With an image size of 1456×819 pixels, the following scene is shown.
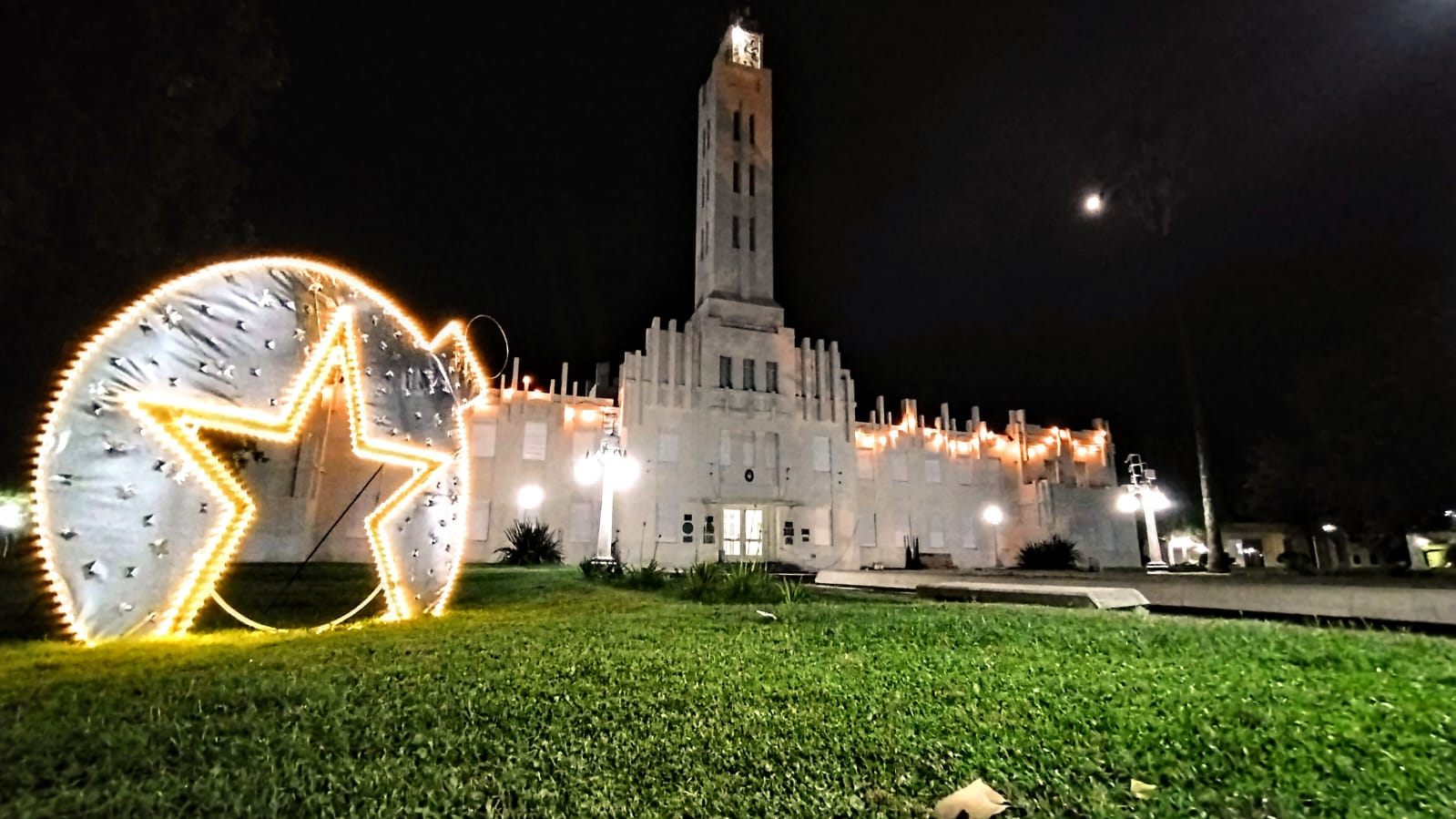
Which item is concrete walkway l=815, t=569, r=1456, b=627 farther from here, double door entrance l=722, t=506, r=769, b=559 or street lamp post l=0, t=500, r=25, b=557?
street lamp post l=0, t=500, r=25, b=557

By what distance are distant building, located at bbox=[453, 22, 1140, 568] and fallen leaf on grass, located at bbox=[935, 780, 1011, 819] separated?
24.3 m

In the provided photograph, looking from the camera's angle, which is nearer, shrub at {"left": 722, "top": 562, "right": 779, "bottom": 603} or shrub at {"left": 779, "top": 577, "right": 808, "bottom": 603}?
shrub at {"left": 779, "top": 577, "right": 808, "bottom": 603}

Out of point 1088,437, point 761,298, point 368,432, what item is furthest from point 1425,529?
point 368,432

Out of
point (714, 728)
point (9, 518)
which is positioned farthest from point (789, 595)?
point (9, 518)

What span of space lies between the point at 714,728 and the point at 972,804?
1.39 metres

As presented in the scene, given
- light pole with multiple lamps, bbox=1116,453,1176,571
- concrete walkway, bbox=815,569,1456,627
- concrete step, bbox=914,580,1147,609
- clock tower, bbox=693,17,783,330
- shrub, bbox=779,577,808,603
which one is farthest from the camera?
clock tower, bbox=693,17,783,330

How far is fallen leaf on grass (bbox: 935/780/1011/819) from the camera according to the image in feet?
10.5

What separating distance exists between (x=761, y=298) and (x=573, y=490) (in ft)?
39.6

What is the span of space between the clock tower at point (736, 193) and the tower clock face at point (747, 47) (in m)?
0.05

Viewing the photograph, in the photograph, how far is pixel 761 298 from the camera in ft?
105

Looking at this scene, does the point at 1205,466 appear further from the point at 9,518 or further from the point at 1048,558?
the point at 9,518

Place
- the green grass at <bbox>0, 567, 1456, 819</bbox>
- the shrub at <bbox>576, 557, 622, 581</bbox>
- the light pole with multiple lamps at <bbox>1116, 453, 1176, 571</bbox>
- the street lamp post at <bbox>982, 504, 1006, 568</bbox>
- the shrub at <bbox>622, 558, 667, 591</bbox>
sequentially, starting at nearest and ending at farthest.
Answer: the green grass at <bbox>0, 567, 1456, 819</bbox>
the shrub at <bbox>622, 558, 667, 591</bbox>
the shrub at <bbox>576, 557, 622, 581</bbox>
the light pole with multiple lamps at <bbox>1116, 453, 1176, 571</bbox>
the street lamp post at <bbox>982, 504, 1006, 568</bbox>

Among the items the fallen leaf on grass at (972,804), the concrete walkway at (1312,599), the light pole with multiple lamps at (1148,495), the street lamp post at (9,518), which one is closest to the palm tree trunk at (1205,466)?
the light pole with multiple lamps at (1148,495)

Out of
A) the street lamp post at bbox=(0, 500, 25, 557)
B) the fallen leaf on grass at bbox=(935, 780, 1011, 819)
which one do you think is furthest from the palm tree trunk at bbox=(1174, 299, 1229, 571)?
the street lamp post at bbox=(0, 500, 25, 557)
